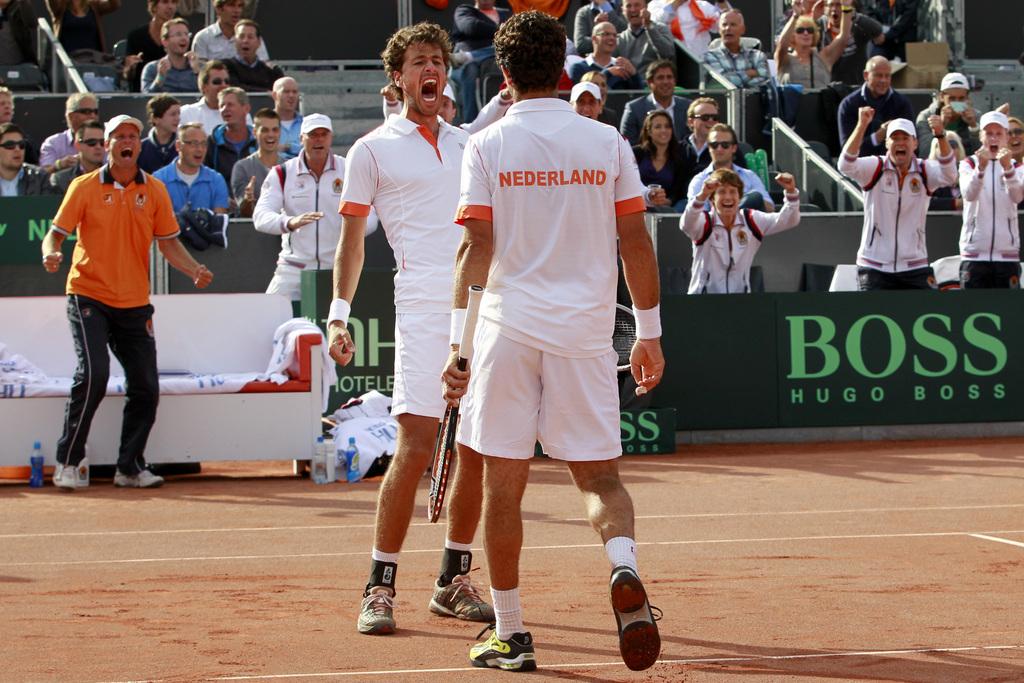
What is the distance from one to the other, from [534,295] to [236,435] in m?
6.65

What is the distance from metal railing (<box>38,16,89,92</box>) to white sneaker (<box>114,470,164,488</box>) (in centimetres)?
639

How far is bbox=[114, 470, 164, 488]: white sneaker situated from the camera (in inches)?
440

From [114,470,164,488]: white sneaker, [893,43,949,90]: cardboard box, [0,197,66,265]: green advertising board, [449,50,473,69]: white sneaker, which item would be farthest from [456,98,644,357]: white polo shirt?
[893,43,949,90]: cardboard box

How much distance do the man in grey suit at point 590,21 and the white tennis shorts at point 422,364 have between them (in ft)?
38.9

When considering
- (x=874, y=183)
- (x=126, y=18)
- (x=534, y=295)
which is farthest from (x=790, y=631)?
(x=126, y=18)

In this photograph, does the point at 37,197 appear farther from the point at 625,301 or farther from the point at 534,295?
the point at 534,295

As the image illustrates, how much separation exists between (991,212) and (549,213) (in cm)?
963

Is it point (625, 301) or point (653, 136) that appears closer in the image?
point (625, 301)

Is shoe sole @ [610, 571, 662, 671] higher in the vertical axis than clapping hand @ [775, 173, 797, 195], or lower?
lower

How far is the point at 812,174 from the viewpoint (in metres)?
16.3

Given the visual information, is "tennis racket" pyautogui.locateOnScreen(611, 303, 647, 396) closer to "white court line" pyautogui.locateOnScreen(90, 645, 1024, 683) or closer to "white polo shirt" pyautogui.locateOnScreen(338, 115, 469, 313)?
"white polo shirt" pyautogui.locateOnScreen(338, 115, 469, 313)

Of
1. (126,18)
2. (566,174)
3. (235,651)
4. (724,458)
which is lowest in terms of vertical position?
(724,458)

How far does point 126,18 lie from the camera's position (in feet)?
69.2

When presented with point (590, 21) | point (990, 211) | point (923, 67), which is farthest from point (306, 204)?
point (923, 67)
